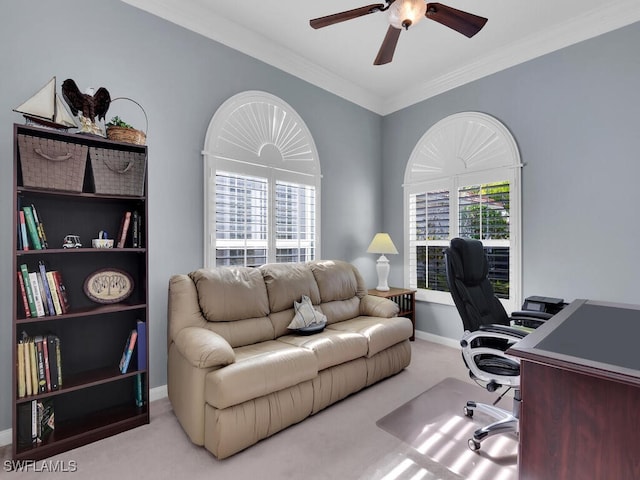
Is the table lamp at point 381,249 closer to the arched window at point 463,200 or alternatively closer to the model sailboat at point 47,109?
the arched window at point 463,200

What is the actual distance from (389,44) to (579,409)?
2215 mm

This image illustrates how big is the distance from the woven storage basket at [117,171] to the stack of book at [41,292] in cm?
58

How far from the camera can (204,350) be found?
6.26 ft

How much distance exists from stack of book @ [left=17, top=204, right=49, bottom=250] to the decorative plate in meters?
0.34

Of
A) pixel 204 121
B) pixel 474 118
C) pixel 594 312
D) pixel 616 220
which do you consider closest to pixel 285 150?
pixel 204 121

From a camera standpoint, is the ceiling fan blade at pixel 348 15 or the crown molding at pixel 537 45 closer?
the ceiling fan blade at pixel 348 15

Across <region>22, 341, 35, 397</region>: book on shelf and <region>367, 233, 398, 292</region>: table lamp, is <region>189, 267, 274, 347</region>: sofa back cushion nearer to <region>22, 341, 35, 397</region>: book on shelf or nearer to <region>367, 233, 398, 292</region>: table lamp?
<region>22, 341, 35, 397</region>: book on shelf

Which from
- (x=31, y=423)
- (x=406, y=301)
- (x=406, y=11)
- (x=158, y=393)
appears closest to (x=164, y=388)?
(x=158, y=393)

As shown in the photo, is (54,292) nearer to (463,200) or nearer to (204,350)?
(204,350)

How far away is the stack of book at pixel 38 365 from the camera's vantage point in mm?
1825

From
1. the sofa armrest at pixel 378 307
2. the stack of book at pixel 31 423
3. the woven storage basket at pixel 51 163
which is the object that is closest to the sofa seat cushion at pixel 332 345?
the sofa armrest at pixel 378 307

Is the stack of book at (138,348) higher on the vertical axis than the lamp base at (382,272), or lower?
lower

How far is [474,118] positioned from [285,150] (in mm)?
2105

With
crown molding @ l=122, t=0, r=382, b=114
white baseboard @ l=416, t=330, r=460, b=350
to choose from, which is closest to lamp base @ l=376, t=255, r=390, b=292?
white baseboard @ l=416, t=330, r=460, b=350
